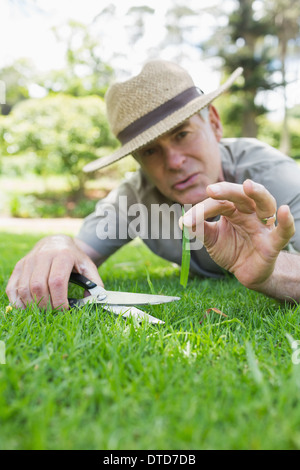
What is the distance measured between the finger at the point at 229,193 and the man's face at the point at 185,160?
3.21ft

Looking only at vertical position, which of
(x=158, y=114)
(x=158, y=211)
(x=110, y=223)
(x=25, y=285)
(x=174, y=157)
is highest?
(x=158, y=114)

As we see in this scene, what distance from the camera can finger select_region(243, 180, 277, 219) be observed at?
1.32 metres

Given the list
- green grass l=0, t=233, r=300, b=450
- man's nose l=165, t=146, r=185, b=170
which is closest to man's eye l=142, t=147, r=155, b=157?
man's nose l=165, t=146, r=185, b=170

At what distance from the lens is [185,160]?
236 centimetres

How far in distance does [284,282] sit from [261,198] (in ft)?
1.63

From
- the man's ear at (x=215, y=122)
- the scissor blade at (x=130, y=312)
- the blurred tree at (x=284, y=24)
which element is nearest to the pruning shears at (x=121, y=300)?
the scissor blade at (x=130, y=312)

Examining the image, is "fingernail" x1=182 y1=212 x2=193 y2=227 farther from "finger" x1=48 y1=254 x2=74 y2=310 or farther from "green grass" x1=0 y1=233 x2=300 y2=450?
"finger" x1=48 y1=254 x2=74 y2=310

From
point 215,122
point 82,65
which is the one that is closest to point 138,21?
point 82,65

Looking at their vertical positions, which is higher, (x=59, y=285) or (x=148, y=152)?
(x=148, y=152)

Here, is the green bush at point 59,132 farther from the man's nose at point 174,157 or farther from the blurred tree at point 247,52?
the man's nose at point 174,157

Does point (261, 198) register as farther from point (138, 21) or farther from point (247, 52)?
point (138, 21)

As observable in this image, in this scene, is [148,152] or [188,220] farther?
[148,152]
